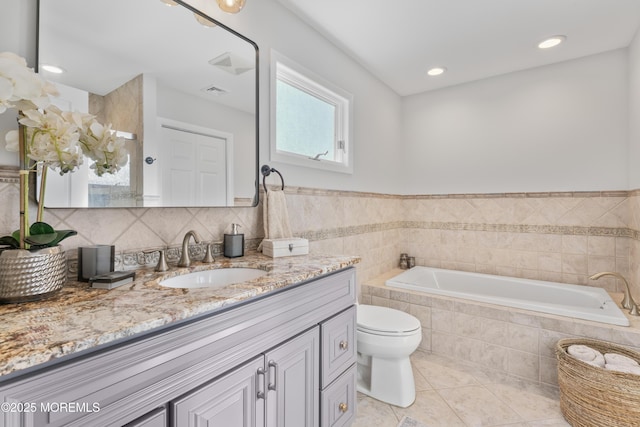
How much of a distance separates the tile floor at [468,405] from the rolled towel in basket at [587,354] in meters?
0.39

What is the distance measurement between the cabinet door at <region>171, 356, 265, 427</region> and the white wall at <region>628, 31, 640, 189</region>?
2.87 m

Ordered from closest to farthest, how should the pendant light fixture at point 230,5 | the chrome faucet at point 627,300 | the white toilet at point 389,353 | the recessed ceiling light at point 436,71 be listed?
the pendant light fixture at point 230,5, the white toilet at point 389,353, the chrome faucet at point 627,300, the recessed ceiling light at point 436,71

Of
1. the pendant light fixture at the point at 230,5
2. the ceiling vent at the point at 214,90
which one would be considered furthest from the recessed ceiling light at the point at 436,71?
the ceiling vent at the point at 214,90

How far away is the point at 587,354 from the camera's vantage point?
173cm

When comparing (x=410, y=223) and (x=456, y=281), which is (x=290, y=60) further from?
(x=456, y=281)

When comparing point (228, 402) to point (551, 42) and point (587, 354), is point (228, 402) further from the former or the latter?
point (551, 42)

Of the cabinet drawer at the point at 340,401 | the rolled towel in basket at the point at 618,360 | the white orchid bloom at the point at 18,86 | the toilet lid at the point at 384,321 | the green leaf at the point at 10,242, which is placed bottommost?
the cabinet drawer at the point at 340,401

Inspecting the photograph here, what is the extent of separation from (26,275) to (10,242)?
14 cm

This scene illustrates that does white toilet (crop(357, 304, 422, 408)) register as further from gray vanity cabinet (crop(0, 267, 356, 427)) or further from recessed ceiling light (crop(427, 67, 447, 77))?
recessed ceiling light (crop(427, 67, 447, 77))

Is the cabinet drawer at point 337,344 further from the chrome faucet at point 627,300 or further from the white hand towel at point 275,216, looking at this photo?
the chrome faucet at point 627,300

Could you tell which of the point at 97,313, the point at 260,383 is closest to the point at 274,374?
the point at 260,383

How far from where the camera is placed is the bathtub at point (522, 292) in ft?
6.66

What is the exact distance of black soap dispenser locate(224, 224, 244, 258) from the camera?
4.99 feet

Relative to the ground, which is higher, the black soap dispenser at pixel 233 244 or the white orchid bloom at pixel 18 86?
the white orchid bloom at pixel 18 86
